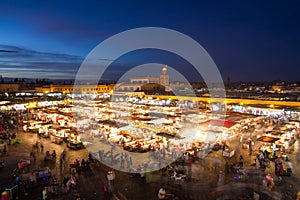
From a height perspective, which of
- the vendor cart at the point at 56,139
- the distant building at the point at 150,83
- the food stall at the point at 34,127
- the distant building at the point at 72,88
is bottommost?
the vendor cart at the point at 56,139

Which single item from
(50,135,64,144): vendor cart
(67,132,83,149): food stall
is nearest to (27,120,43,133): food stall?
(50,135,64,144): vendor cart

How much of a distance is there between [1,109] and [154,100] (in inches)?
745

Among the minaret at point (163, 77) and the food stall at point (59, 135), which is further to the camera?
the minaret at point (163, 77)

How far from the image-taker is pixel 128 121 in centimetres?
1519

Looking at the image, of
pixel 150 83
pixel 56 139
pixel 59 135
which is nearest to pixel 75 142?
pixel 56 139

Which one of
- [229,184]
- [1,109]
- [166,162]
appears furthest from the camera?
[1,109]

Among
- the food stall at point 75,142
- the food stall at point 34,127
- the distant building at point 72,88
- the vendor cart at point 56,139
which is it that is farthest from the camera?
the distant building at point 72,88

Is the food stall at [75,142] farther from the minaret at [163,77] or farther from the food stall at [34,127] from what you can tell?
the minaret at [163,77]

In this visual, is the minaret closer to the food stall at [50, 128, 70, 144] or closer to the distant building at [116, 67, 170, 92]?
the distant building at [116, 67, 170, 92]

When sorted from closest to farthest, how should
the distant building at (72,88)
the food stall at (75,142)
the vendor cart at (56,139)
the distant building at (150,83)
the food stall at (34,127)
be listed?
1. the food stall at (75,142)
2. the vendor cart at (56,139)
3. the food stall at (34,127)
4. the distant building at (72,88)
5. the distant building at (150,83)

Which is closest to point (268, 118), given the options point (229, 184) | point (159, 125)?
point (159, 125)

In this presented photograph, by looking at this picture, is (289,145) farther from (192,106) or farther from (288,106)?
(192,106)

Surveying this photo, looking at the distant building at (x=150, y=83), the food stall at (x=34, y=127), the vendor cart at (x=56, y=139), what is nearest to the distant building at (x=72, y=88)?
the distant building at (x=150, y=83)

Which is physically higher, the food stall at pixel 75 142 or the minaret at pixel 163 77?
the minaret at pixel 163 77
